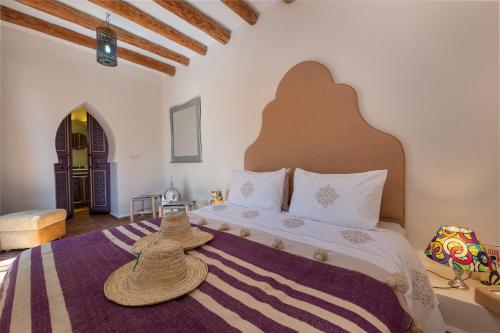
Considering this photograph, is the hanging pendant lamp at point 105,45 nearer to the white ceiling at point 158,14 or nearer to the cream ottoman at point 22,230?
the white ceiling at point 158,14

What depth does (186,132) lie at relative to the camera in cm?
362

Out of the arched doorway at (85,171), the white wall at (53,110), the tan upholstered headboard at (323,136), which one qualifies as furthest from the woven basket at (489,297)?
the arched doorway at (85,171)

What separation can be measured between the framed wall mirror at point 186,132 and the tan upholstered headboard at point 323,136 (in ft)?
4.43

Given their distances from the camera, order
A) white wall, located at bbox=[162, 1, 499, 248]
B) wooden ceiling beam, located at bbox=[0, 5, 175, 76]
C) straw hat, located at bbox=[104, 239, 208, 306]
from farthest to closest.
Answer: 1. wooden ceiling beam, located at bbox=[0, 5, 175, 76]
2. white wall, located at bbox=[162, 1, 499, 248]
3. straw hat, located at bbox=[104, 239, 208, 306]

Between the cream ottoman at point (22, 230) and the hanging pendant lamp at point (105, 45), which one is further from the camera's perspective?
the cream ottoman at point (22, 230)

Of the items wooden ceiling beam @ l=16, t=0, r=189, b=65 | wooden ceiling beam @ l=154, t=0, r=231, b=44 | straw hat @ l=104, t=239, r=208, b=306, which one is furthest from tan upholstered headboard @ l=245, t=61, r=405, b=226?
wooden ceiling beam @ l=16, t=0, r=189, b=65

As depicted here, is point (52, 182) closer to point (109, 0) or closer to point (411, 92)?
point (109, 0)

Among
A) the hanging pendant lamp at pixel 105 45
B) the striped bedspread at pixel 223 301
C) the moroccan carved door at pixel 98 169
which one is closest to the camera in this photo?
the striped bedspread at pixel 223 301

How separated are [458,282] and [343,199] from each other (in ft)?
2.45

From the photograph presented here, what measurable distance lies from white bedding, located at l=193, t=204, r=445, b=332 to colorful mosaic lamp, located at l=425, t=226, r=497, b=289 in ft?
0.41

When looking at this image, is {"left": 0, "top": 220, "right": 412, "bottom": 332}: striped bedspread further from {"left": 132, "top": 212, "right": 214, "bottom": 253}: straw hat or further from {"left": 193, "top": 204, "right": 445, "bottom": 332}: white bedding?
{"left": 193, "top": 204, "right": 445, "bottom": 332}: white bedding

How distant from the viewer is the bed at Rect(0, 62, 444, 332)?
25.5 inches

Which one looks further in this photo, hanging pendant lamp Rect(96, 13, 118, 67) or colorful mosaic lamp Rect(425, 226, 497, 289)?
hanging pendant lamp Rect(96, 13, 118, 67)

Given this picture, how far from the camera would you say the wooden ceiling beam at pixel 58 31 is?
2432mm
